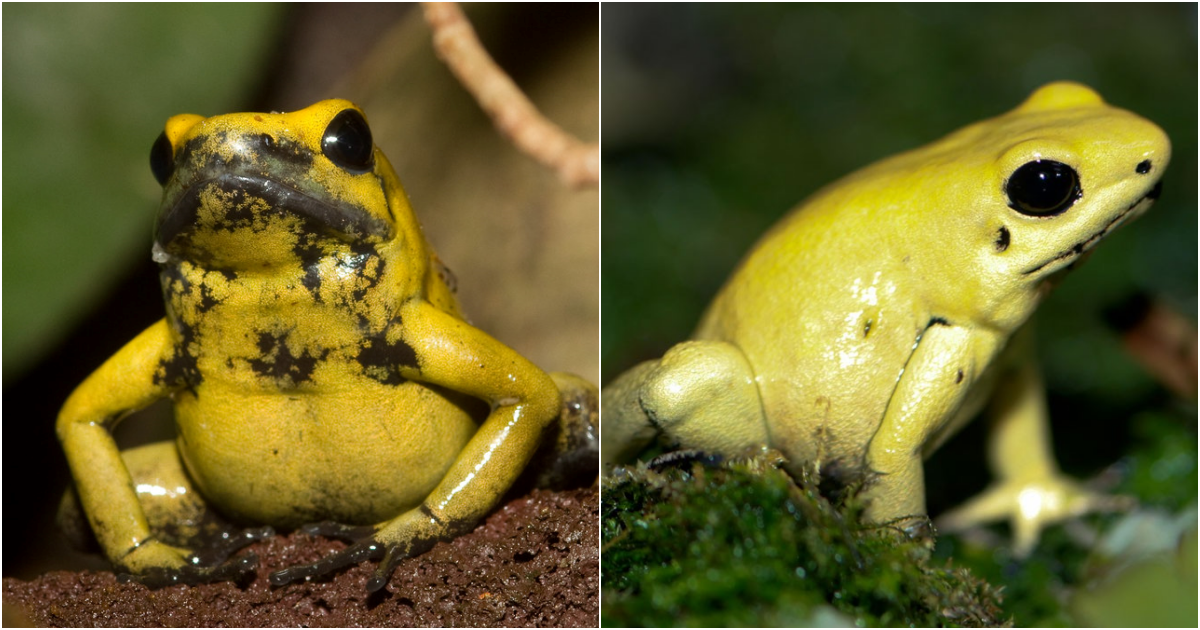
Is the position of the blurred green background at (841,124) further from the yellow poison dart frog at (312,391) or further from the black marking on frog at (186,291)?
the black marking on frog at (186,291)

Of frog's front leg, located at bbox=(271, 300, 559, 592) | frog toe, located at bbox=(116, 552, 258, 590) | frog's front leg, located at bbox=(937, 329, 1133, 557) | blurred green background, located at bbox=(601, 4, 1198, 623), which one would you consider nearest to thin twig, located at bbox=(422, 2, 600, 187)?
frog's front leg, located at bbox=(271, 300, 559, 592)

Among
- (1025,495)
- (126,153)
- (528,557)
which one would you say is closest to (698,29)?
(1025,495)

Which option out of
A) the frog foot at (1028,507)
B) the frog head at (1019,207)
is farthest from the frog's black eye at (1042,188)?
the frog foot at (1028,507)

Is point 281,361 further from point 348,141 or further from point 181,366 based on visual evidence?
point 348,141

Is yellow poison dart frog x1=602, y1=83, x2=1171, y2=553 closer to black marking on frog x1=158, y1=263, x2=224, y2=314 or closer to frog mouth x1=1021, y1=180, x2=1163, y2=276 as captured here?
frog mouth x1=1021, y1=180, x2=1163, y2=276

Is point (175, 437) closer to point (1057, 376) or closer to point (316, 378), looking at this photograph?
point (316, 378)

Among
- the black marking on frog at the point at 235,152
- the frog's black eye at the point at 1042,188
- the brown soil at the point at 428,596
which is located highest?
the frog's black eye at the point at 1042,188

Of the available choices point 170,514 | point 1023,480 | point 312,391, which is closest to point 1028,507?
point 1023,480
